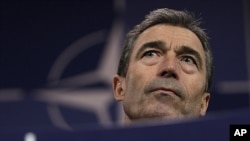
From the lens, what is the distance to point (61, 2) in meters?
2.57

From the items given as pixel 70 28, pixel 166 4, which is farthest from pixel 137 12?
pixel 70 28

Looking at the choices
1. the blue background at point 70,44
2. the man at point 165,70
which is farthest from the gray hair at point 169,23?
the blue background at point 70,44

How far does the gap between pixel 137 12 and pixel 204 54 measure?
3.82 ft

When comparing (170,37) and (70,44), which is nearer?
(170,37)

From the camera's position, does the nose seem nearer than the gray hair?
Yes

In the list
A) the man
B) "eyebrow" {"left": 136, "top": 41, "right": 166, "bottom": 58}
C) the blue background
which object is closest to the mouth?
the man

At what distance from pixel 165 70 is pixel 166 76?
0.05 ft

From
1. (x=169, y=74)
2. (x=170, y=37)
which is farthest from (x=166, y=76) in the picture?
(x=170, y=37)

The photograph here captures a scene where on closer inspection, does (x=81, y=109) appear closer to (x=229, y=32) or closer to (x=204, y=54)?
(x=229, y=32)

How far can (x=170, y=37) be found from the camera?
131cm

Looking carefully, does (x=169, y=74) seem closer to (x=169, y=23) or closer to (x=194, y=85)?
(x=194, y=85)

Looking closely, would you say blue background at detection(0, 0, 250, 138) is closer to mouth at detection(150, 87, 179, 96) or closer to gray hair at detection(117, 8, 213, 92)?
gray hair at detection(117, 8, 213, 92)

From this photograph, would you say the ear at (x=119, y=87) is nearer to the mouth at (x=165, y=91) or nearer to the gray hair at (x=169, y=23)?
the gray hair at (x=169, y=23)

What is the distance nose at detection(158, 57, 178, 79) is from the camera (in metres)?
1.23
